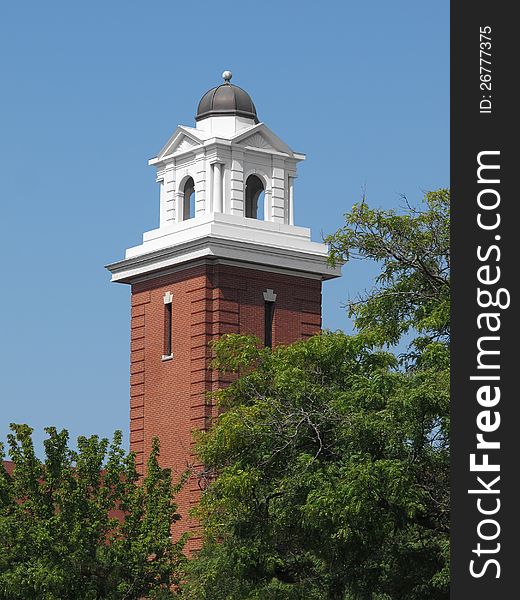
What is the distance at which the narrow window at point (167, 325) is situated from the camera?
50.8m

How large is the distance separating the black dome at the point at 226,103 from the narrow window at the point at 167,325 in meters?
6.43

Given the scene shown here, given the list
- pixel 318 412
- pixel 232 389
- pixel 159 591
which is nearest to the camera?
pixel 318 412

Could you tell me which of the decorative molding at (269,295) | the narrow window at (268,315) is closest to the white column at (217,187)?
the decorative molding at (269,295)

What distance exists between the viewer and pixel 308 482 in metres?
28.5

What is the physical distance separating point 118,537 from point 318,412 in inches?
396

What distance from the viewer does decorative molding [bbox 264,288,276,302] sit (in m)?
50.6

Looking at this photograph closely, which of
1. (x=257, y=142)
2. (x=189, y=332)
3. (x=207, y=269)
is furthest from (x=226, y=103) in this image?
(x=189, y=332)

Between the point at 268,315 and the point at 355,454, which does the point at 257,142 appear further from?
the point at 355,454

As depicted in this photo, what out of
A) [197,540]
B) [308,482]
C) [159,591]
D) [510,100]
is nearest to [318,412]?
[308,482]

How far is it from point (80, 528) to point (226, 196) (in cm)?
1755

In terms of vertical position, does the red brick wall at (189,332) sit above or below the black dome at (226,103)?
below

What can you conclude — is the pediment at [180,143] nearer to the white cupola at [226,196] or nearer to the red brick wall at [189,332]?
the white cupola at [226,196]

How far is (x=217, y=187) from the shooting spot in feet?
168

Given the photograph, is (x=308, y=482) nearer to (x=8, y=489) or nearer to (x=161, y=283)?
(x=8, y=489)
